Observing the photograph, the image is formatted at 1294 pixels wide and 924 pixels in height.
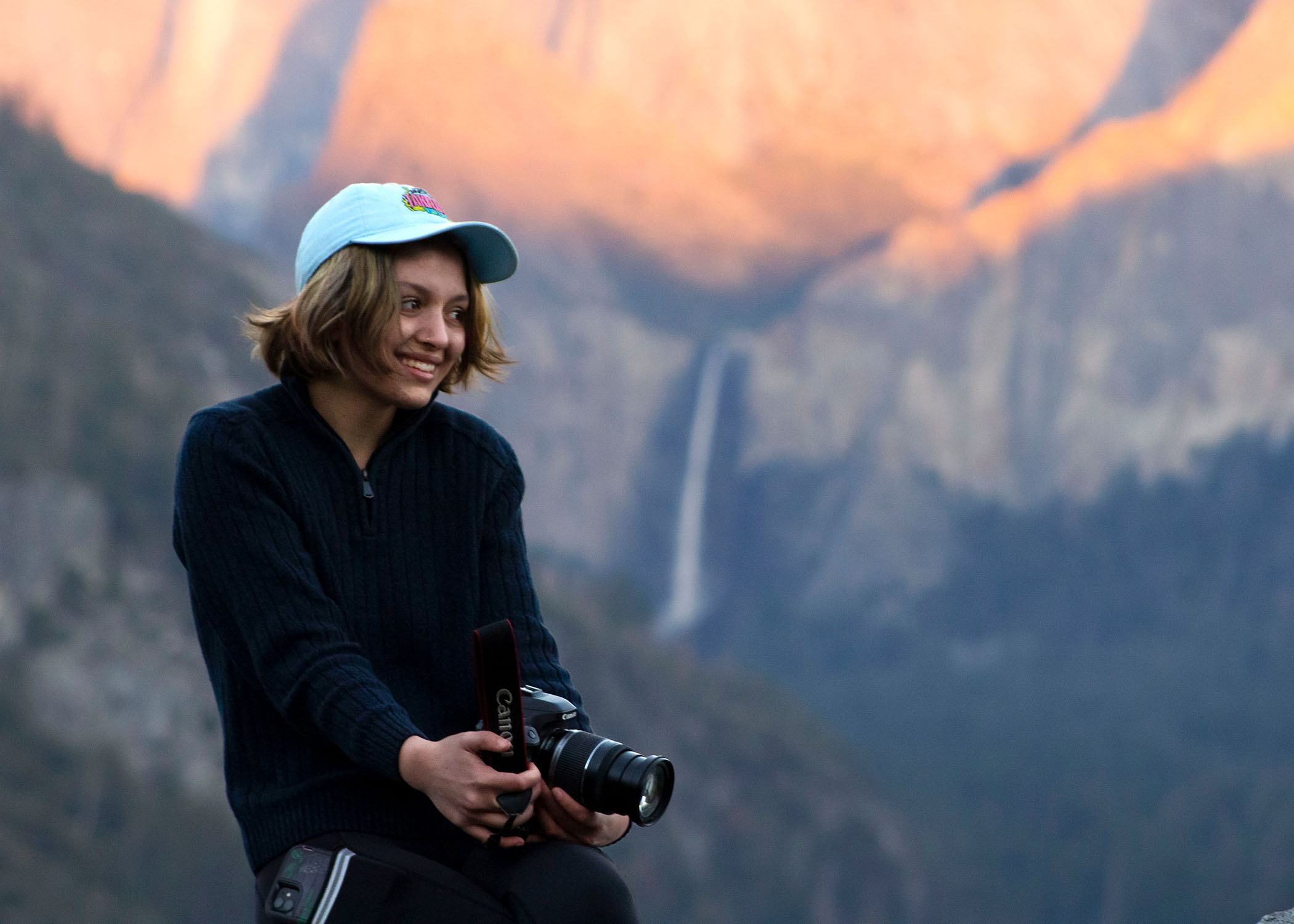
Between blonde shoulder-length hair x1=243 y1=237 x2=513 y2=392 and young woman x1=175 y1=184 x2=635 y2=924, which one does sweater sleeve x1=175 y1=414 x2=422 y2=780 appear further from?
blonde shoulder-length hair x1=243 y1=237 x2=513 y2=392

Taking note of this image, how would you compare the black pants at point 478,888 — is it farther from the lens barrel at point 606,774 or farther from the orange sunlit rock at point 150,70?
the orange sunlit rock at point 150,70

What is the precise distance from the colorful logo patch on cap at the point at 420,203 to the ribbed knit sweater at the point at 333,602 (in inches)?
8.1

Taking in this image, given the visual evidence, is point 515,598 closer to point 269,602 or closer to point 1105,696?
point 269,602

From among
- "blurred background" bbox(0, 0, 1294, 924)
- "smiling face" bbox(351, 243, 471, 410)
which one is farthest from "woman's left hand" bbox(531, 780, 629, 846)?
"blurred background" bbox(0, 0, 1294, 924)

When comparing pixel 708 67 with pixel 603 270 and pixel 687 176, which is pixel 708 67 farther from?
pixel 603 270

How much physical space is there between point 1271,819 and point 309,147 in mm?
31062

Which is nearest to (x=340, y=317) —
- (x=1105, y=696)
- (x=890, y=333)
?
(x=1105, y=696)

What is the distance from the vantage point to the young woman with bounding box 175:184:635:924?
1449 millimetres

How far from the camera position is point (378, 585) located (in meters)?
1.58

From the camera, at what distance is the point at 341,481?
1.59 metres

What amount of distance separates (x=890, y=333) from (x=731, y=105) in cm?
760

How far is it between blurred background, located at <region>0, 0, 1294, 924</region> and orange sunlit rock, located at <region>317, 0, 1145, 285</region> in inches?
4.2

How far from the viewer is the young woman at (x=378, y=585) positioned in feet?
4.75

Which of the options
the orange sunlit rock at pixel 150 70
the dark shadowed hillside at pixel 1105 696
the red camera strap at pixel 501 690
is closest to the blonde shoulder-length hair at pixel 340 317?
the red camera strap at pixel 501 690
